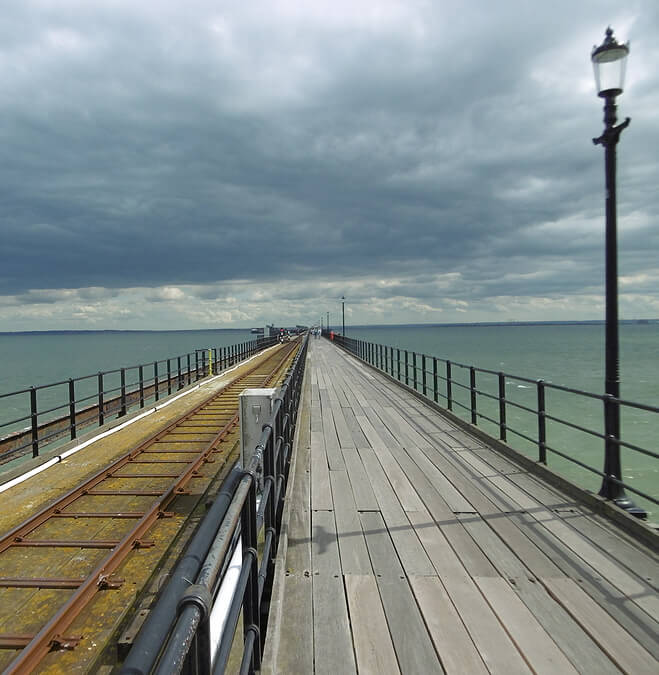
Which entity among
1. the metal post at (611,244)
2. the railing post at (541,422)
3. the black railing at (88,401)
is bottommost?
the black railing at (88,401)

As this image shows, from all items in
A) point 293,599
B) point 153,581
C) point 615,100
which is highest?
point 615,100

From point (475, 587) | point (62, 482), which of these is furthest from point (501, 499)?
point (62, 482)

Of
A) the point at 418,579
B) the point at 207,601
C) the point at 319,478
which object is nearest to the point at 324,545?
the point at 418,579

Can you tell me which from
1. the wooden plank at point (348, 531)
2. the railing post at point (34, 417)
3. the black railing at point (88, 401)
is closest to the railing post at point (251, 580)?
the wooden plank at point (348, 531)

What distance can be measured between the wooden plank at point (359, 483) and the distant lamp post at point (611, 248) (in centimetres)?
253

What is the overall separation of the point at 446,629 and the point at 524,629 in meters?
0.50

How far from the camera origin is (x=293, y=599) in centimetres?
361

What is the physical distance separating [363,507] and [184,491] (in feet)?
9.23

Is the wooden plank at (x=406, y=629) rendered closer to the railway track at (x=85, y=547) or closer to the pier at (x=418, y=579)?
the pier at (x=418, y=579)

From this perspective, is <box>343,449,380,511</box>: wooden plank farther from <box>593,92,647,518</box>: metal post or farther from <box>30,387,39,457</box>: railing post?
<box>30,387,39,457</box>: railing post

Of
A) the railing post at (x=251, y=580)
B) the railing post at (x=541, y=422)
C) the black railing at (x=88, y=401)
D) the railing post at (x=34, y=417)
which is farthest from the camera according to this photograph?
the black railing at (x=88, y=401)

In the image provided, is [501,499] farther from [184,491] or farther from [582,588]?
[184,491]

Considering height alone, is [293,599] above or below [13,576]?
above

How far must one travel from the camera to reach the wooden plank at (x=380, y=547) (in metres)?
3.99
